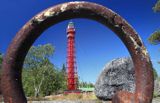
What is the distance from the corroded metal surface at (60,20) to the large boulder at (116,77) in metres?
8.27

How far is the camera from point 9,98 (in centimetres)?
329

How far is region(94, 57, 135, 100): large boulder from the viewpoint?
11.8 meters

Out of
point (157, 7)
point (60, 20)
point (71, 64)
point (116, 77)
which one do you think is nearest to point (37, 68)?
point (71, 64)

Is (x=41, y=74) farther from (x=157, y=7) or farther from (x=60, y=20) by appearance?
(x=60, y=20)

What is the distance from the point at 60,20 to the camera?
338 cm

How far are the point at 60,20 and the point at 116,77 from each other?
877cm

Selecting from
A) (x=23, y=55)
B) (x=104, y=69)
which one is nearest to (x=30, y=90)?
(x=104, y=69)

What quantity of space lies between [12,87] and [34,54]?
58023mm

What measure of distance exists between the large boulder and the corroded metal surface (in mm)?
8272

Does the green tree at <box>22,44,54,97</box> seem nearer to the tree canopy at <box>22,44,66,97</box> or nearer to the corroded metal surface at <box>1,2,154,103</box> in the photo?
the tree canopy at <box>22,44,66,97</box>

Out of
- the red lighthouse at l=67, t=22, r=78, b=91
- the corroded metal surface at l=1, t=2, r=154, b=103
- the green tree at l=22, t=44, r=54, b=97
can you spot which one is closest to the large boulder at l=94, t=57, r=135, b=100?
the corroded metal surface at l=1, t=2, r=154, b=103

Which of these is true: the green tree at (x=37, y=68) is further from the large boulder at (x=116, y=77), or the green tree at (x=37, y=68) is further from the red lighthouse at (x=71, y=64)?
the large boulder at (x=116, y=77)

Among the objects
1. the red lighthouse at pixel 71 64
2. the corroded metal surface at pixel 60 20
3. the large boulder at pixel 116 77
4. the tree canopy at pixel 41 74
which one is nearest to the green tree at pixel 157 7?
the large boulder at pixel 116 77

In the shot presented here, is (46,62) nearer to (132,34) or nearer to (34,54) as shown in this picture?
(34,54)
